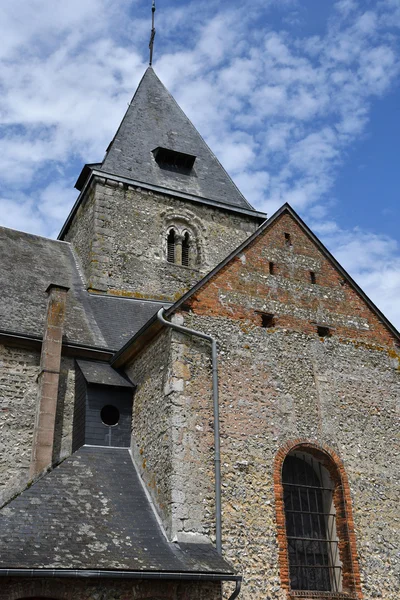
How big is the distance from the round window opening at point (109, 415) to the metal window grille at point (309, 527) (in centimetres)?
298

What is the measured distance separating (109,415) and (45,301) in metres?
3.45

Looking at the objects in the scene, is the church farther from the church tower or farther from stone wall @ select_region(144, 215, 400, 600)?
the church tower

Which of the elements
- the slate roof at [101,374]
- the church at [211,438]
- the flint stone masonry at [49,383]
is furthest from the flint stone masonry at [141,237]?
the slate roof at [101,374]

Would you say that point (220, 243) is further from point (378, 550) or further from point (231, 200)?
point (378, 550)

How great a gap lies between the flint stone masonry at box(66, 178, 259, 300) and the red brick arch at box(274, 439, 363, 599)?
684cm

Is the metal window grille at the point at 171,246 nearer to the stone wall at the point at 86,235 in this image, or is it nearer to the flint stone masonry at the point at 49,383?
the stone wall at the point at 86,235

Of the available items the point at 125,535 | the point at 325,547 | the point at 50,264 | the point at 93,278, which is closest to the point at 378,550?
the point at 325,547

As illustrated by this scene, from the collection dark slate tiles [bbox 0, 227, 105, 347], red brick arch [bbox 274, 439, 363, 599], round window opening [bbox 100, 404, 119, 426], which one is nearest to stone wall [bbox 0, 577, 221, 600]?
red brick arch [bbox 274, 439, 363, 599]

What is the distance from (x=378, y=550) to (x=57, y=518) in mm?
4993

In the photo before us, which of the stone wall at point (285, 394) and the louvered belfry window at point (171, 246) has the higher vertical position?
the louvered belfry window at point (171, 246)

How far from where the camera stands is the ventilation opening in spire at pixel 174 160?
62.3 ft

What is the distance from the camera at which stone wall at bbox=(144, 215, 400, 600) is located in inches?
359

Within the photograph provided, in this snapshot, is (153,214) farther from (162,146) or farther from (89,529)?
(89,529)

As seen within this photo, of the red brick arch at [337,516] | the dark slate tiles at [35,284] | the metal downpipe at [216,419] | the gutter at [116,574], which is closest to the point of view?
the gutter at [116,574]
